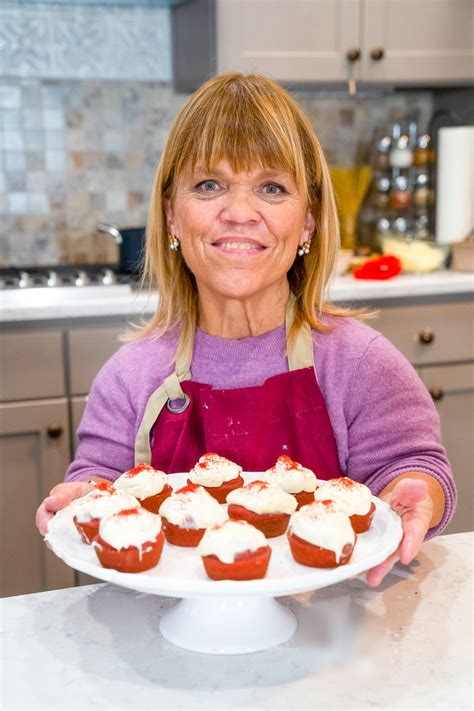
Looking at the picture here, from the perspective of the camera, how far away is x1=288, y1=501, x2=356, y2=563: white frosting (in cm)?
84

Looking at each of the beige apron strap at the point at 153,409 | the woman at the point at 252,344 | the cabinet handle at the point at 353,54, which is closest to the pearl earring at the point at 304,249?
the woman at the point at 252,344

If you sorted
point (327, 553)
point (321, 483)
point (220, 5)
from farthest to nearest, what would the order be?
point (220, 5), point (321, 483), point (327, 553)

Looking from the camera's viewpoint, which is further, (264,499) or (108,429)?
(108,429)

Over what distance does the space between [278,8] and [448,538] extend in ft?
6.43

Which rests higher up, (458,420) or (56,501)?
(56,501)

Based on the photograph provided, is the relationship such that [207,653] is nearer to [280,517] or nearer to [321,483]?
[280,517]

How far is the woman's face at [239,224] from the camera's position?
128 centimetres

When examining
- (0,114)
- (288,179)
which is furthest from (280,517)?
(0,114)

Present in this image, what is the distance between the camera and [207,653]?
2.90 feet

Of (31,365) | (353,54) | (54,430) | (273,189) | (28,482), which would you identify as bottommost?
(28,482)

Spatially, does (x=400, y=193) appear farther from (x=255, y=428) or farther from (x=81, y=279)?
(x=255, y=428)

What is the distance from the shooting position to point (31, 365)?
7.53 feet

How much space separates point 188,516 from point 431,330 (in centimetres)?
180

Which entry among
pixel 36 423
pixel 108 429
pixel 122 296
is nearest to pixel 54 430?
pixel 36 423
